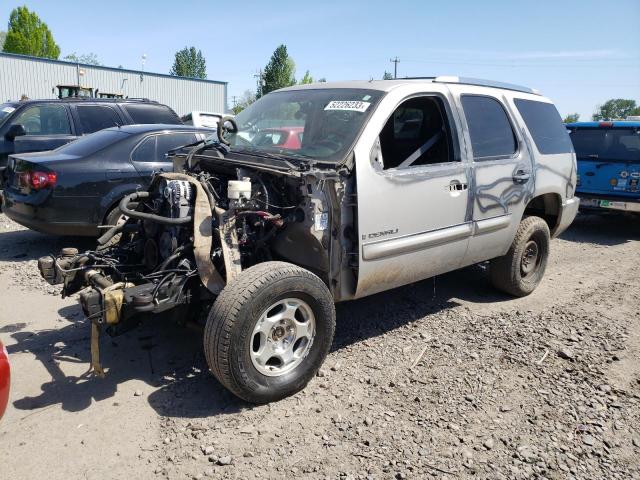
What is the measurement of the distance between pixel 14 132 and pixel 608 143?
394 inches

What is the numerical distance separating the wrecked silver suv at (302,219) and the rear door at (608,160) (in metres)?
4.93

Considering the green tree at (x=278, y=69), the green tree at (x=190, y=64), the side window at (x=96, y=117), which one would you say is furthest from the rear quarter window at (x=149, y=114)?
the green tree at (x=190, y=64)

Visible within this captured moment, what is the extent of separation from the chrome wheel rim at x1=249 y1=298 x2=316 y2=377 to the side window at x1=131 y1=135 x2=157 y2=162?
391cm

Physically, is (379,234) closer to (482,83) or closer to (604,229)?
(482,83)

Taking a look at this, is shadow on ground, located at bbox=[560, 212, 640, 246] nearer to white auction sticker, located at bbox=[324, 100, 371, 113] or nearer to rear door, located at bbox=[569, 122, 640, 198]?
rear door, located at bbox=[569, 122, 640, 198]

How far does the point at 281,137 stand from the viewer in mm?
4168

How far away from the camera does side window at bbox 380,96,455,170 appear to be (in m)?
4.31

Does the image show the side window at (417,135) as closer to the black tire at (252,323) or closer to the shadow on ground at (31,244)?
the black tire at (252,323)

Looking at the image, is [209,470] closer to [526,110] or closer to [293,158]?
[293,158]

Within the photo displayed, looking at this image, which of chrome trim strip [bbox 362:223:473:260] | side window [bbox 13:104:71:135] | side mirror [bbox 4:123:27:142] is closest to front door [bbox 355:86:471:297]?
chrome trim strip [bbox 362:223:473:260]

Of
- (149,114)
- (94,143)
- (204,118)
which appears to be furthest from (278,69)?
(94,143)

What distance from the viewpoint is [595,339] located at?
4.39 metres

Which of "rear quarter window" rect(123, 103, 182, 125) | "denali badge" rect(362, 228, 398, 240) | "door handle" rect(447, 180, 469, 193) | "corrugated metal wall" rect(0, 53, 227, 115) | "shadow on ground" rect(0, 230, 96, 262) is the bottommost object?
"shadow on ground" rect(0, 230, 96, 262)

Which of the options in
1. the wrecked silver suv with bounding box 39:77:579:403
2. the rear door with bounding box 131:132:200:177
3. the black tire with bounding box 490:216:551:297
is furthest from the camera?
the rear door with bounding box 131:132:200:177
